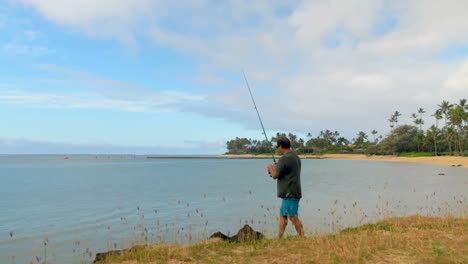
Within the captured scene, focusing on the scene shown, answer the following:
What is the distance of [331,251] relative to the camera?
6605 mm

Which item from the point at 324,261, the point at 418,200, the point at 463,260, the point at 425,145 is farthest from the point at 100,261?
the point at 425,145

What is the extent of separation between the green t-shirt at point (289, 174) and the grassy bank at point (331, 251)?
3.21ft

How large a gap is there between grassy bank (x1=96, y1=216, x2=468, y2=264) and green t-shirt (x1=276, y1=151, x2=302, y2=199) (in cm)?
98

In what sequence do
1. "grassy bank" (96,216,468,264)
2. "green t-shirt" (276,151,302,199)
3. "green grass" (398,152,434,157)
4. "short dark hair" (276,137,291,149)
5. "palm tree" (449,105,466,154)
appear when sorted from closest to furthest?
"grassy bank" (96,216,468,264) < "green t-shirt" (276,151,302,199) < "short dark hair" (276,137,291,149) < "palm tree" (449,105,466,154) < "green grass" (398,152,434,157)

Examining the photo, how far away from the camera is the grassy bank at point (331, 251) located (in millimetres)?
6230

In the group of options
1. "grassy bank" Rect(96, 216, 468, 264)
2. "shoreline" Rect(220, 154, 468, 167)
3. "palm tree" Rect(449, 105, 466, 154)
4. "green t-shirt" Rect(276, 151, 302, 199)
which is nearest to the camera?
"grassy bank" Rect(96, 216, 468, 264)

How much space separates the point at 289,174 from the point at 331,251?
1.66 metres

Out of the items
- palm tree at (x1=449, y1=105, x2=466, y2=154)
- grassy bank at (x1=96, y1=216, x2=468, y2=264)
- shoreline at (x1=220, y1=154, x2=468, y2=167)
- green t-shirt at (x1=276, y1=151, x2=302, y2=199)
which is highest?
palm tree at (x1=449, y1=105, x2=466, y2=154)

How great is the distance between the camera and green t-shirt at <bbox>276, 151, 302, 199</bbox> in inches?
295

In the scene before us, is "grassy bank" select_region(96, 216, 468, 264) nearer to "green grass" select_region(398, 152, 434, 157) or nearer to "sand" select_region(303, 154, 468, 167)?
"sand" select_region(303, 154, 468, 167)

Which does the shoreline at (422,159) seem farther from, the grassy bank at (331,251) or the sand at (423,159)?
the grassy bank at (331,251)

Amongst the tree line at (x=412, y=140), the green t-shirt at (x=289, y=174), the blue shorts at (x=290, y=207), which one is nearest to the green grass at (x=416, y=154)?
the tree line at (x=412, y=140)

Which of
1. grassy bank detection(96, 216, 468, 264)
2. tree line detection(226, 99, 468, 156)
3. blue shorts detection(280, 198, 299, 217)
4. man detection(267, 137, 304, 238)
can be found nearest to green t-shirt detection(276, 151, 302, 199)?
man detection(267, 137, 304, 238)

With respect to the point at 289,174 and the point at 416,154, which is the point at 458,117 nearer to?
the point at 416,154
